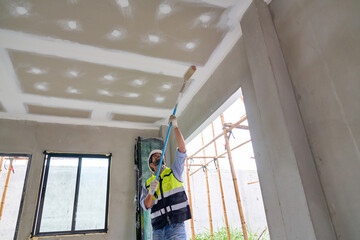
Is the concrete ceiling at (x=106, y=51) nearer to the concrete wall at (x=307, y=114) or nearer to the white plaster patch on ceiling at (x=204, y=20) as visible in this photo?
the white plaster patch on ceiling at (x=204, y=20)

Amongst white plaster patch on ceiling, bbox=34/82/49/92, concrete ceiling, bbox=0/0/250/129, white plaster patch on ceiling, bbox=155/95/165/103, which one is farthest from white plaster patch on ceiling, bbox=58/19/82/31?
white plaster patch on ceiling, bbox=155/95/165/103

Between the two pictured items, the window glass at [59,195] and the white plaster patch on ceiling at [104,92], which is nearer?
the white plaster patch on ceiling at [104,92]

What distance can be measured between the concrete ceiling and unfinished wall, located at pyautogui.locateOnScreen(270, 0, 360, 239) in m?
0.80

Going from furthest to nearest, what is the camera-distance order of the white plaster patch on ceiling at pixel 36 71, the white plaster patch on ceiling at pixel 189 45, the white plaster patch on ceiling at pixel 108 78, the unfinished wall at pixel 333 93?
the white plaster patch on ceiling at pixel 108 78 → the white plaster patch on ceiling at pixel 36 71 → the white plaster patch on ceiling at pixel 189 45 → the unfinished wall at pixel 333 93

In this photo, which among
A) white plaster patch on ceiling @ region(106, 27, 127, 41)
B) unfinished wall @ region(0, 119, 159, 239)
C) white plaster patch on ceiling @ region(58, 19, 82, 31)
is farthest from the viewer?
unfinished wall @ region(0, 119, 159, 239)

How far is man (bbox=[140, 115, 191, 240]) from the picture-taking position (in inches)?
90.7

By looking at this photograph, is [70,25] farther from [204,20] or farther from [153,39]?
[204,20]

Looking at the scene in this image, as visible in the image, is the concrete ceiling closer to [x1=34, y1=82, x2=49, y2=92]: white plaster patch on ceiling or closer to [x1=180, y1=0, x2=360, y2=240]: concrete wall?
[x1=34, y1=82, x2=49, y2=92]: white plaster patch on ceiling

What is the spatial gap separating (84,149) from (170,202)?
8.10 ft

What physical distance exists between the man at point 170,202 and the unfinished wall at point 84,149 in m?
1.65

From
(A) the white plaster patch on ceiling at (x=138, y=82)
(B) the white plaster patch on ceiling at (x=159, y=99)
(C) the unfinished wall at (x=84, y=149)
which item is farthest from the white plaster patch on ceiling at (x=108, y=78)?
(C) the unfinished wall at (x=84, y=149)

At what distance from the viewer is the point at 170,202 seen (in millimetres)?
2398

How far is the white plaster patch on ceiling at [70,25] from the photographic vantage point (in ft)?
7.90

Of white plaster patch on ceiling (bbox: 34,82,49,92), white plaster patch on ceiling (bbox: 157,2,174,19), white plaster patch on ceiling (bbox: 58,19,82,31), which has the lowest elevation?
white plaster patch on ceiling (bbox: 58,19,82,31)
